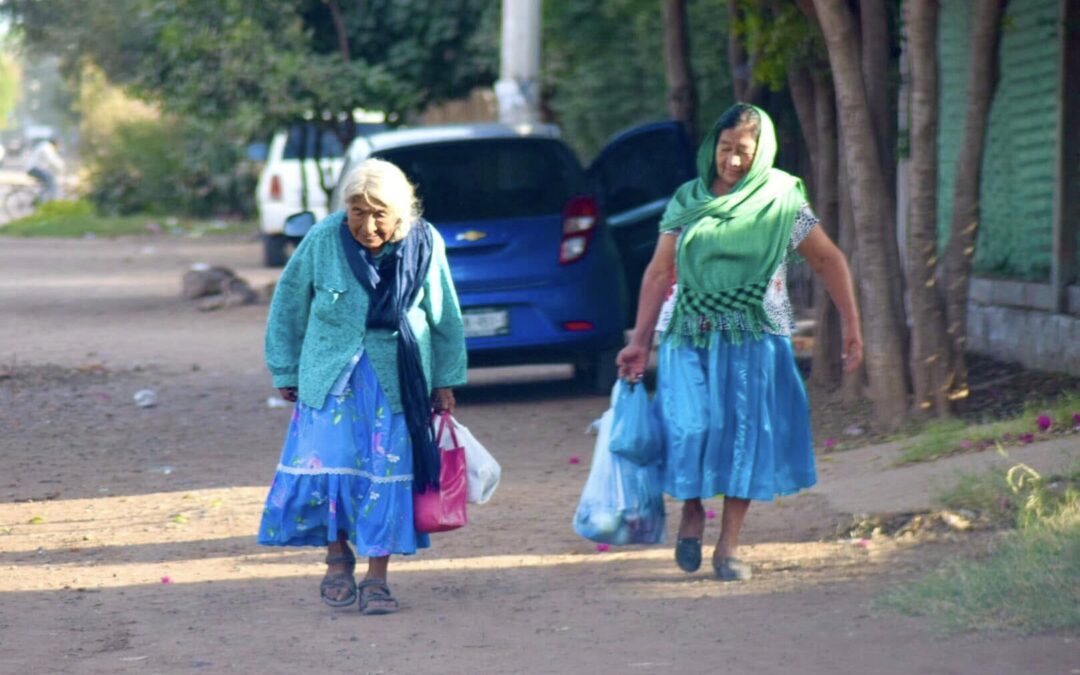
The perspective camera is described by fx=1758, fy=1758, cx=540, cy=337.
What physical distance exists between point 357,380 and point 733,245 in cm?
143

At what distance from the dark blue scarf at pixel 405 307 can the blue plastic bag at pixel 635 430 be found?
69 centimetres

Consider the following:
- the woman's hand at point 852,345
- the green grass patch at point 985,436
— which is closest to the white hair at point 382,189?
the woman's hand at point 852,345

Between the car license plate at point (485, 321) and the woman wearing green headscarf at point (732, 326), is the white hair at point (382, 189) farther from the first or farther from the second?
the car license plate at point (485, 321)

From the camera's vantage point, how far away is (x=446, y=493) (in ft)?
20.2

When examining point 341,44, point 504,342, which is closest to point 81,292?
point 341,44

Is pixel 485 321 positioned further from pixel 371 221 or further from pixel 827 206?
pixel 371 221

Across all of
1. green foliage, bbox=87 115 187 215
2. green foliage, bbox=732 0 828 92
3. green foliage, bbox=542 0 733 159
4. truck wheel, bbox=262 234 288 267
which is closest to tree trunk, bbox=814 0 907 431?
green foliage, bbox=732 0 828 92

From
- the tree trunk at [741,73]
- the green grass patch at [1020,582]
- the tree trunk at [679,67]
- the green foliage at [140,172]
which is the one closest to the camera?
the green grass patch at [1020,582]

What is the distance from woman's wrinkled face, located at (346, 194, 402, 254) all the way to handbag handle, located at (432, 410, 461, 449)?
26.1 inches

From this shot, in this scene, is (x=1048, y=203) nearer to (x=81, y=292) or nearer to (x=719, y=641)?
(x=719, y=641)

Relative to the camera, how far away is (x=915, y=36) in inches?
341

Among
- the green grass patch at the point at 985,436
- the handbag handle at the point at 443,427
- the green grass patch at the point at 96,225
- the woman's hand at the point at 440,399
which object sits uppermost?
the woman's hand at the point at 440,399

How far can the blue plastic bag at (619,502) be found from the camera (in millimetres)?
6273

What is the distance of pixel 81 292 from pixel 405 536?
15.6 meters
